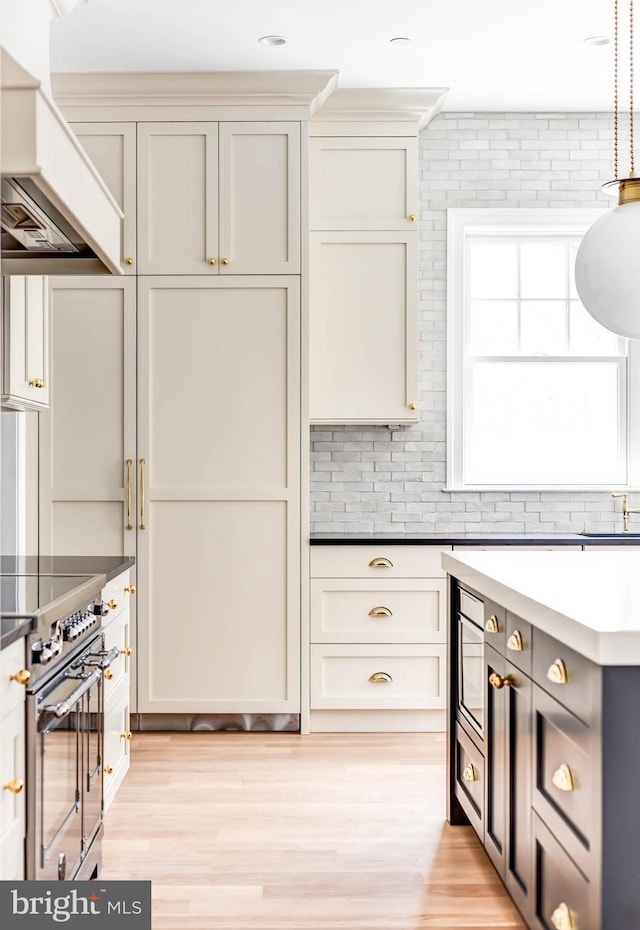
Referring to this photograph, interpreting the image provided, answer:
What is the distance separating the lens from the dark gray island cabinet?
1.47 meters

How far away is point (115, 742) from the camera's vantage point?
2896 mm

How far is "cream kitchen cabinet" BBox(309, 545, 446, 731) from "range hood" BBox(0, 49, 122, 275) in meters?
1.85

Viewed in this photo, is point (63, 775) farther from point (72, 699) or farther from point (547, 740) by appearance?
point (547, 740)

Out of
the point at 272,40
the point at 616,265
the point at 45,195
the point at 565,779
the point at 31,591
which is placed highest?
the point at 272,40

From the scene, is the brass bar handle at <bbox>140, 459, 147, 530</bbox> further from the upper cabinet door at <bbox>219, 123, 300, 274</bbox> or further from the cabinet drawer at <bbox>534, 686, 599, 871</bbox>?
the cabinet drawer at <bbox>534, 686, 599, 871</bbox>

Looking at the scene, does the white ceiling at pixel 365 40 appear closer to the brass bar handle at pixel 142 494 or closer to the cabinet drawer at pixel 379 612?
the brass bar handle at pixel 142 494

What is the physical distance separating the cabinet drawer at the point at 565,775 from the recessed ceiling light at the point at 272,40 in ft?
9.28

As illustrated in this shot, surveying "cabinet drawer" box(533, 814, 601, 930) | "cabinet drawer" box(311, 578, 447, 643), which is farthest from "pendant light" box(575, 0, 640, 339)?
"cabinet drawer" box(311, 578, 447, 643)

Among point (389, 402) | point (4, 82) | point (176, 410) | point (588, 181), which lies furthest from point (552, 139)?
point (4, 82)

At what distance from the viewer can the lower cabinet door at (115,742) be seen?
2.71 metres

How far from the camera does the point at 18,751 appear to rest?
167 centimetres

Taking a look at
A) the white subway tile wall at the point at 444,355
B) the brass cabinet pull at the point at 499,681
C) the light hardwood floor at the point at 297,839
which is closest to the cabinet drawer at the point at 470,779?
the light hardwood floor at the point at 297,839

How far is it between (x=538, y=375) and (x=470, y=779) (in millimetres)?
2479

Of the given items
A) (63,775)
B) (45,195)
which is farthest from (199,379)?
(63,775)
